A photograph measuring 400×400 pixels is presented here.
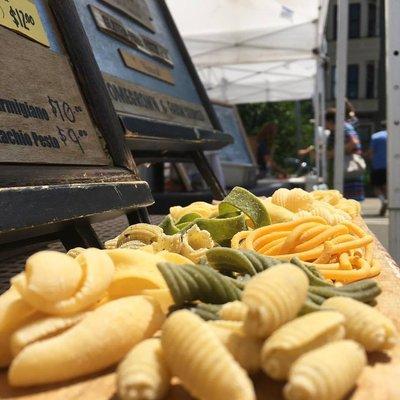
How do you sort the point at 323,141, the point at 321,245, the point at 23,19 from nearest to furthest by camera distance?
the point at 321,245 < the point at 23,19 < the point at 323,141

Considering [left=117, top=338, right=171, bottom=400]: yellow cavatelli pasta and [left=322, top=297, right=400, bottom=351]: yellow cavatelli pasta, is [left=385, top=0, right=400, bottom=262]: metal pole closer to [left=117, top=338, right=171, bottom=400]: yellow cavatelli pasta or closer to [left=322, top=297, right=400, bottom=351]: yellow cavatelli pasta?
[left=322, top=297, right=400, bottom=351]: yellow cavatelli pasta

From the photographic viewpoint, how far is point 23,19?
2172 millimetres

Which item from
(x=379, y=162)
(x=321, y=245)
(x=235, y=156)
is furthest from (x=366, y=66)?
(x=321, y=245)

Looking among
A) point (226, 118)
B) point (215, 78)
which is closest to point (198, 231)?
point (226, 118)

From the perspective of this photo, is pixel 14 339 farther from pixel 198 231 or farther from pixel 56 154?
pixel 56 154

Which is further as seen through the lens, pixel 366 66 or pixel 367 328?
pixel 366 66

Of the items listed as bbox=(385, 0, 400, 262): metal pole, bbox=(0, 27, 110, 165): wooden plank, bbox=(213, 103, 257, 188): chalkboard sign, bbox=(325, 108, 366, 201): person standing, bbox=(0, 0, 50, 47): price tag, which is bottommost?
bbox=(325, 108, 366, 201): person standing

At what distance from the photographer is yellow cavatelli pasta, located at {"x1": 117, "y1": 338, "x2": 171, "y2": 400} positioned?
33.7 inches

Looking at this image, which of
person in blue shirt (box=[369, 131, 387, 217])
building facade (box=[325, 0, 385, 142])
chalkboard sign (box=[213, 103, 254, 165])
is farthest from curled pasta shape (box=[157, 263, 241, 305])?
building facade (box=[325, 0, 385, 142])

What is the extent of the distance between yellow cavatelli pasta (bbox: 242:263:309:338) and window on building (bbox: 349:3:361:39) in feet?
106

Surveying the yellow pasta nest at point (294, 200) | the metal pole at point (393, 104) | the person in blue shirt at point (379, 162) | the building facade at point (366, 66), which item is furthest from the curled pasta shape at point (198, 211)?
the building facade at point (366, 66)

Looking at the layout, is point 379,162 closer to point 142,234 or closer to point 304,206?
point 304,206

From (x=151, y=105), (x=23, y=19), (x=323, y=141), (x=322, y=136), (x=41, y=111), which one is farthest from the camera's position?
(x=322, y=136)

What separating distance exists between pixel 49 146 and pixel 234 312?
1.20m
